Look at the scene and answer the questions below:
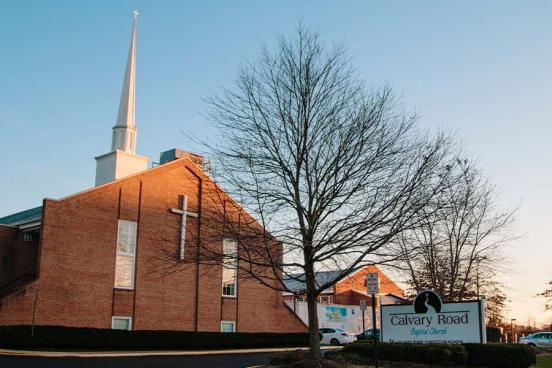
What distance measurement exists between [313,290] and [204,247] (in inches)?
139

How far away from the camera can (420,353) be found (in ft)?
63.2

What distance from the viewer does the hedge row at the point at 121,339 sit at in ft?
84.0

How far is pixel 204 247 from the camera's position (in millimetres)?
18172

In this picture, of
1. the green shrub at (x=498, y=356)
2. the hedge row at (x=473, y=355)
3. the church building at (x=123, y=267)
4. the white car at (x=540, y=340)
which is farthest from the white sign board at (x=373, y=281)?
the white car at (x=540, y=340)

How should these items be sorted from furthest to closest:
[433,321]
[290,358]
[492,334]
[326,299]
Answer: [326,299], [492,334], [433,321], [290,358]

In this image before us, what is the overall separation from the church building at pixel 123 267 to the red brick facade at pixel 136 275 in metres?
0.05

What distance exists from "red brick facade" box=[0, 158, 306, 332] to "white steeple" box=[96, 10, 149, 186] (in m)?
5.36

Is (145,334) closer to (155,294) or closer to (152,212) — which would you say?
(155,294)

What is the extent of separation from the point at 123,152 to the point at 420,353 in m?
27.1

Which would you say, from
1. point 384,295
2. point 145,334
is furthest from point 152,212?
point 384,295

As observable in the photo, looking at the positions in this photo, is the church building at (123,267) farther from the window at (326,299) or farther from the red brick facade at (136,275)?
the window at (326,299)

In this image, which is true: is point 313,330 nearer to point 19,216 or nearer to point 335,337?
point 335,337

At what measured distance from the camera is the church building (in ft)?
98.2

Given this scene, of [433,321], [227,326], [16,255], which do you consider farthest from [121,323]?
[433,321]
